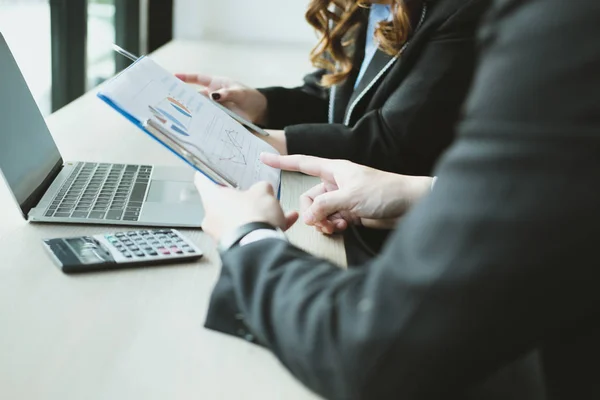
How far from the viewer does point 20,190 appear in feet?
2.89

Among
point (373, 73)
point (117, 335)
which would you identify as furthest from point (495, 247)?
point (373, 73)

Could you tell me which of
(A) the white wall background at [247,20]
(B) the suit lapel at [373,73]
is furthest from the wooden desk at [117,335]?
(A) the white wall background at [247,20]

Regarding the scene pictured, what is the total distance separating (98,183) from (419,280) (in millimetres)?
676

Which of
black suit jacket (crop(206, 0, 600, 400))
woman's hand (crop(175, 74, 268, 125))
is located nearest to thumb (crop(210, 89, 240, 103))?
woman's hand (crop(175, 74, 268, 125))

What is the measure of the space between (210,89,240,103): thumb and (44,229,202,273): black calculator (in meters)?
0.50

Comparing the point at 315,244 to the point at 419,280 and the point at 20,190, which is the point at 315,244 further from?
the point at 419,280

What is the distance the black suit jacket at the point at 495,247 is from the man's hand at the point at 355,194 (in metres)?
0.43

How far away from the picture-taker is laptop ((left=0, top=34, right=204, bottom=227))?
0.89 m

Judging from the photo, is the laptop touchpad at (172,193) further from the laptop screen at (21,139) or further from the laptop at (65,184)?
the laptop screen at (21,139)

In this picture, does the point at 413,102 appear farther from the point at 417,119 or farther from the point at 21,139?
the point at 21,139

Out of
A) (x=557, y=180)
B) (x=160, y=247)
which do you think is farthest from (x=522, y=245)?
(x=160, y=247)

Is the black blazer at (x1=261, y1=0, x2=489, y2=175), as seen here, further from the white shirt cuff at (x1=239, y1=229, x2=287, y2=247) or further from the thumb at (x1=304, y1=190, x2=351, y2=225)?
the white shirt cuff at (x1=239, y1=229, x2=287, y2=247)

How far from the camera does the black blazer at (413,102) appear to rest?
44.8 inches

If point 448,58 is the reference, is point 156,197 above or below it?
below
